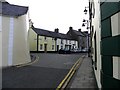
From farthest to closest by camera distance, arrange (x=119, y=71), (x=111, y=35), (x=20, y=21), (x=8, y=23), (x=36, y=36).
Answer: (x=36, y=36)
(x=20, y=21)
(x=8, y=23)
(x=111, y=35)
(x=119, y=71)

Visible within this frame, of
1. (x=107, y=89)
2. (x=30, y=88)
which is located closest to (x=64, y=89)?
(x=30, y=88)

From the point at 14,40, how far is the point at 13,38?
0.26 meters

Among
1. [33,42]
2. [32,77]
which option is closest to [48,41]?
[33,42]

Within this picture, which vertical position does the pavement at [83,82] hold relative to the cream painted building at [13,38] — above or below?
below

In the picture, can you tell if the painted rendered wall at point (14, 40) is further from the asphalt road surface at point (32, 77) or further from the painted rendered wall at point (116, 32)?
the painted rendered wall at point (116, 32)

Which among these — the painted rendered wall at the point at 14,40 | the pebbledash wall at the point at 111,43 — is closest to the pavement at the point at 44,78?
the painted rendered wall at the point at 14,40

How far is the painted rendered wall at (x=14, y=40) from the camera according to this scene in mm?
19562

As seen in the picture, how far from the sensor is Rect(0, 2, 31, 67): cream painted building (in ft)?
63.7

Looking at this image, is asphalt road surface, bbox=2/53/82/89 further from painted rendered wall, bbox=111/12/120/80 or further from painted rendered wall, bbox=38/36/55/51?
painted rendered wall, bbox=38/36/55/51

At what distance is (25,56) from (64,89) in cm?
1474

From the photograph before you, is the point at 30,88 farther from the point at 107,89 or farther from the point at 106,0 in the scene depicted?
the point at 106,0

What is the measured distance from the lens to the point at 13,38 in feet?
68.0

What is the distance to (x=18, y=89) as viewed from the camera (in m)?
9.01

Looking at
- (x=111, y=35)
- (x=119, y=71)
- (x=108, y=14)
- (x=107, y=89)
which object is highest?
(x=108, y=14)
